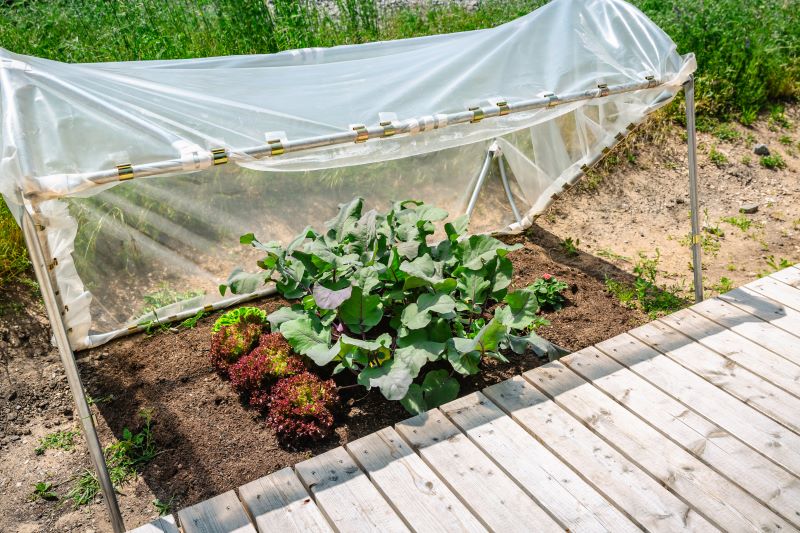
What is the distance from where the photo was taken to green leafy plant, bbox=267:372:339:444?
8.95 ft

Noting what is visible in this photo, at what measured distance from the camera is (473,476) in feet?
7.70

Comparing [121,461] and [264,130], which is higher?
[264,130]

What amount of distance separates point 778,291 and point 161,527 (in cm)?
284

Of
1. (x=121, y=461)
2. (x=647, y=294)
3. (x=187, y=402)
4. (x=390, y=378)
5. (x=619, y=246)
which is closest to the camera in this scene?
(x=390, y=378)

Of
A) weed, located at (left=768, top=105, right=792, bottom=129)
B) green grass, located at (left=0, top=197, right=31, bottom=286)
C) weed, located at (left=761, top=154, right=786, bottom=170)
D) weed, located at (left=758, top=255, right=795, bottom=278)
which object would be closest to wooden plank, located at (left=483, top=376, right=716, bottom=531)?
weed, located at (left=758, top=255, right=795, bottom=278)

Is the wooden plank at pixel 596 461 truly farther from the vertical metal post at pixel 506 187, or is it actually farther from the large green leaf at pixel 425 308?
the vertical metal post at pixel 506 187

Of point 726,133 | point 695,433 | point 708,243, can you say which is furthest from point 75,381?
point 726,133

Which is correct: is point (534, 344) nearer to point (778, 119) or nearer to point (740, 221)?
point (740, 221)

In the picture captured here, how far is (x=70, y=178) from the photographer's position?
2332mm

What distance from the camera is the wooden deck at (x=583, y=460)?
2189 millimetres

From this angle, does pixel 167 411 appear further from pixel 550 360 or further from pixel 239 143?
pixel 550 360

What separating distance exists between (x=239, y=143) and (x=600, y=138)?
1941 millimetres

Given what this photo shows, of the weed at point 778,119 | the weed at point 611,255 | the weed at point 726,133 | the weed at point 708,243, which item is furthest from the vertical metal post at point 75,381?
the weed at point 778,119

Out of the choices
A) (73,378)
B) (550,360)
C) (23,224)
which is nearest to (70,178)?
(23,224)
